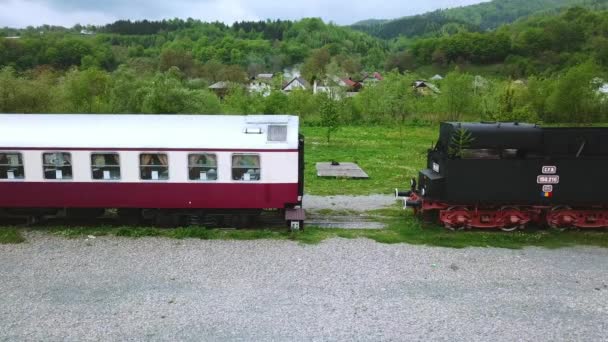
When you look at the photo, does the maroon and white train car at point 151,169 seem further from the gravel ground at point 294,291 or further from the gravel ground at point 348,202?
the gravel ground at point 348,202

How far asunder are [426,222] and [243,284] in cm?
772

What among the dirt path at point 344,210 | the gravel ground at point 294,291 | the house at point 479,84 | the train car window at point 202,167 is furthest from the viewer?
the house at point 479,84

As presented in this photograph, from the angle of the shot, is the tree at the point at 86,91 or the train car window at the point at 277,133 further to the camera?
the tree at the point at 86,91

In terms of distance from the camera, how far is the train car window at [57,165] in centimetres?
1486

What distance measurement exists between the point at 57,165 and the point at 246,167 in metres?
6.00

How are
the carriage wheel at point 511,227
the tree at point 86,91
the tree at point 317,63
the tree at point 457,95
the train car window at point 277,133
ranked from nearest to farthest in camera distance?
1. the train car window at point 277,133
2. the carriage wheel at point 511,227
3. the tree at point 86,91
4. the tree at point 457,95
5. the tree at point 317,63

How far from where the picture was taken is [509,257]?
1303 cm

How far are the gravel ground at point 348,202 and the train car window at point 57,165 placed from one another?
27.6ft

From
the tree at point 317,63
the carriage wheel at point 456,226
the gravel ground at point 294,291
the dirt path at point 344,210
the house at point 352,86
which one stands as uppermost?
the tree at point 317,63

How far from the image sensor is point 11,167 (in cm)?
1498

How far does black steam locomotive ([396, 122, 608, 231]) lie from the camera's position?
14719mm

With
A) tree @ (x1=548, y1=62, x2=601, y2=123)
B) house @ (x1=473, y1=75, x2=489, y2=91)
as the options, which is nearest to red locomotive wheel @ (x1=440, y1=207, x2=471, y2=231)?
tree @ (x1=548, y1=62, x2=601, y2=123)

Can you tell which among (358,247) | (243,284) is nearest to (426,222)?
(358,247)

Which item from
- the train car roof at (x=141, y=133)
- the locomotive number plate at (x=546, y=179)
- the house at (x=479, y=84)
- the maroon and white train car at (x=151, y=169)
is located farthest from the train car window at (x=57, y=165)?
the house at (x=479, y=84)
